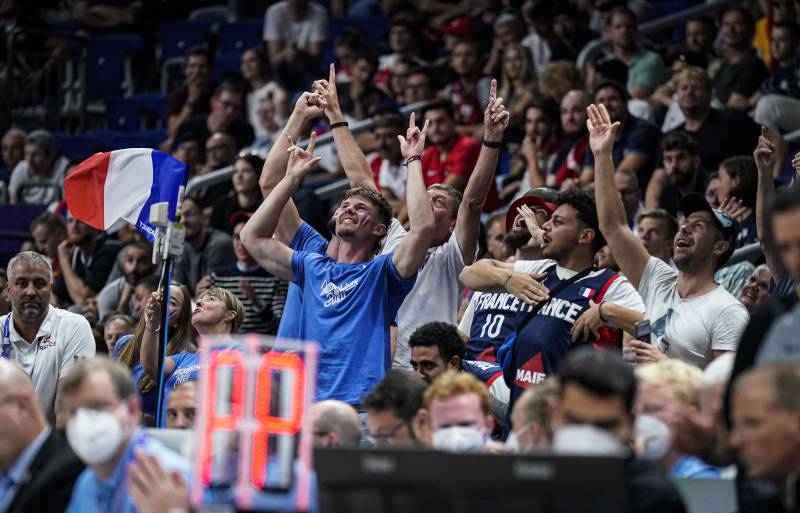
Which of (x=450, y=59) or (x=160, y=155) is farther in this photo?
(x=450, y=59)

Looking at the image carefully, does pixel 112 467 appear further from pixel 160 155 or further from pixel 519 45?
pixel 519 45

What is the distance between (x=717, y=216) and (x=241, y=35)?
31.6 ft

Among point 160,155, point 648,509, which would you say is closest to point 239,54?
point 160,155

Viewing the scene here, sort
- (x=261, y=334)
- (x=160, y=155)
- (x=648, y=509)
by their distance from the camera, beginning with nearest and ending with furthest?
(x=648, y=509) < (x=160, y=155) < (x=261, y=334)

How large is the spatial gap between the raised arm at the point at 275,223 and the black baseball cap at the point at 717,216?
1914 mm

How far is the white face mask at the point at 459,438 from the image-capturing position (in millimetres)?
5238

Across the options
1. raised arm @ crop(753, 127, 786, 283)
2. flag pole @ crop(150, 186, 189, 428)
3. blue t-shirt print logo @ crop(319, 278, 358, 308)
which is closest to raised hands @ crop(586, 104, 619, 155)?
raised arm @ crop(753, 127, 786, 283)

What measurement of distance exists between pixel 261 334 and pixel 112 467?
4973 mm

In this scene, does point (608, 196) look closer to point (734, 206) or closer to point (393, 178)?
point (734, 206)

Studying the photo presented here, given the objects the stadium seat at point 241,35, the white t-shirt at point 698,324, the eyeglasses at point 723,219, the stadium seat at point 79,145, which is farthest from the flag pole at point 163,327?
the stadium seat at point 241,35

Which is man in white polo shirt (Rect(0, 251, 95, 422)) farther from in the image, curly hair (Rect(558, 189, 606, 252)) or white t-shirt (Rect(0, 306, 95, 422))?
curly hair (Rect(558, 189, 606, 252))

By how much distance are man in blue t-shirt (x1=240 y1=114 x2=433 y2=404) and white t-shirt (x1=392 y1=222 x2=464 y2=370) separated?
16.0 inches

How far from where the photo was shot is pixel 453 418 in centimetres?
533

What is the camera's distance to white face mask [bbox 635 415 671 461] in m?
4.73
